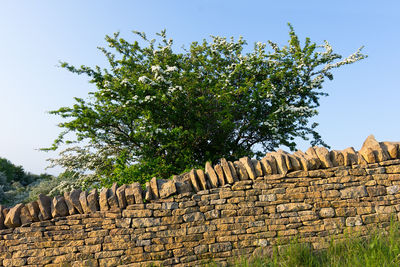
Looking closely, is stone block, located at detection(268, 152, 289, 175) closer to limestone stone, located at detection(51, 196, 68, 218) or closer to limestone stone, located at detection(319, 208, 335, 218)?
limestone stone, located at detection(319, 208, 335, 218)

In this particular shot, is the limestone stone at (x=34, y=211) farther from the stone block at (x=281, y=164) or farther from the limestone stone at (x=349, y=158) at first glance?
the limestone stone at (x=349, y=158)

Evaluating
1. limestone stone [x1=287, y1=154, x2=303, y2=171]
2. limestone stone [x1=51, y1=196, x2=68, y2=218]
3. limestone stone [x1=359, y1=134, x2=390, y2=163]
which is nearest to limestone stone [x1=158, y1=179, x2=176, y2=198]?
limestone stone [x1=51, y1=196, x2=68, y2=218]

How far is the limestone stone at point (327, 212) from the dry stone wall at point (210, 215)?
15 mm

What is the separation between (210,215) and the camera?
4.59m

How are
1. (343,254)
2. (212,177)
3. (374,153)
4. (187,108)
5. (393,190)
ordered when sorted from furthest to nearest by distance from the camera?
(187,108) → (374,153) → (393,190) → (212,177) → (343,254)

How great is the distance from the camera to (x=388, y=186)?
15.9ft

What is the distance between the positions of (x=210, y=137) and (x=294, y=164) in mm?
5511

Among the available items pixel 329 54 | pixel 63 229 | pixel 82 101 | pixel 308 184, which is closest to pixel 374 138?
pixel 308 184

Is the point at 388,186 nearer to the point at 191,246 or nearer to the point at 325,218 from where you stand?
the point at 325,218

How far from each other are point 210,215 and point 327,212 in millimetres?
1759

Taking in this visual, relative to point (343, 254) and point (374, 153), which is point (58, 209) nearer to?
point (343, 254)

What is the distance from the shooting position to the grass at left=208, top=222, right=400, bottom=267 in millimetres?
3855

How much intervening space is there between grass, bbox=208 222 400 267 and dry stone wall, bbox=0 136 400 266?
0.16 meters

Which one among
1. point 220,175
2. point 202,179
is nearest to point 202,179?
point 202,179
